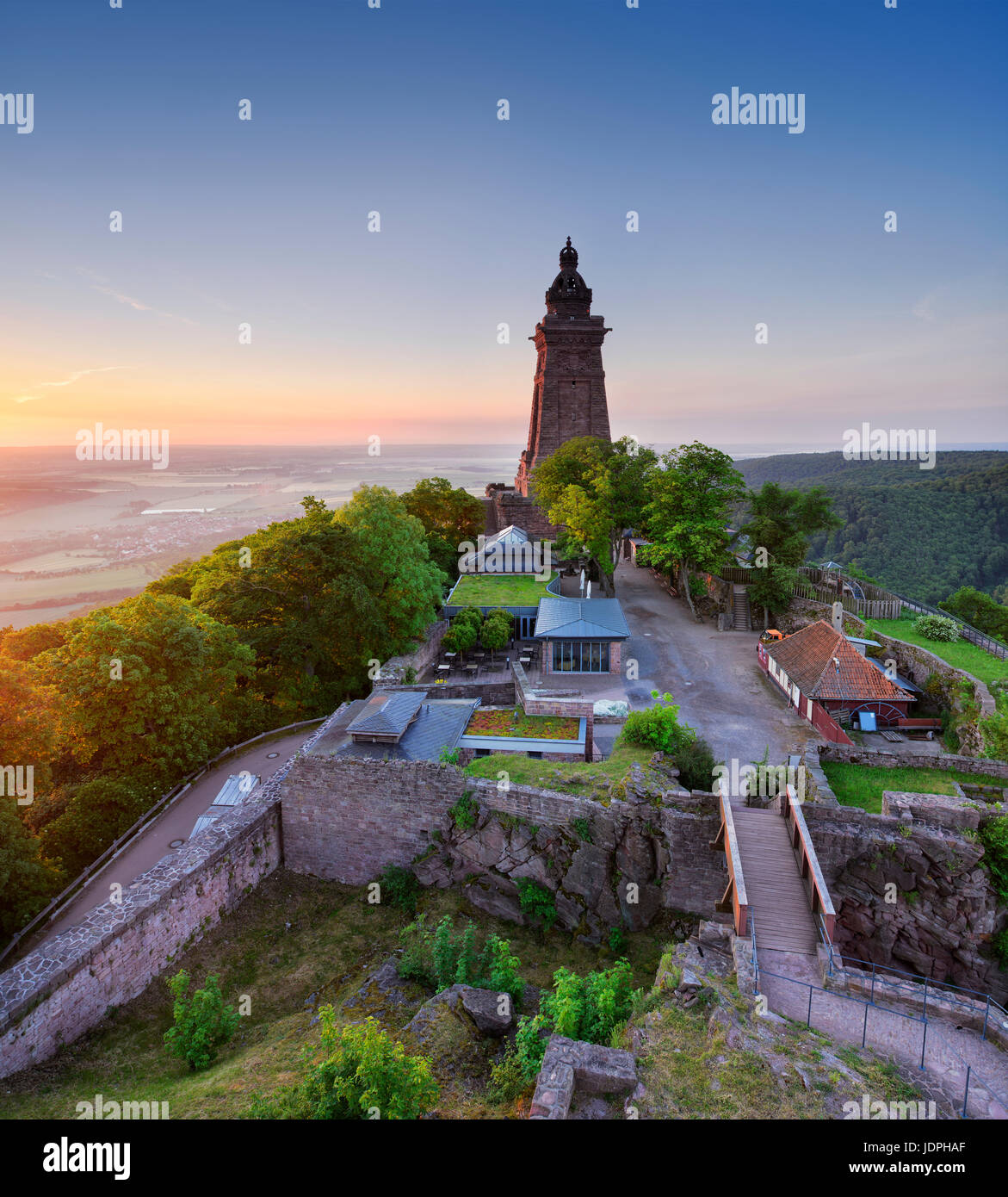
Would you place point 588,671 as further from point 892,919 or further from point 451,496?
point 451,496

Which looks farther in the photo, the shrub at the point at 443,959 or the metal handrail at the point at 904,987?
the shrub at the point at 443,959

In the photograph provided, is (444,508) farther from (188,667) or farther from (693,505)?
(188,667)

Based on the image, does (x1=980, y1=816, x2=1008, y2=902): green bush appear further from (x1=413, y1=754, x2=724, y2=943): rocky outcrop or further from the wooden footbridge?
(x1=413, y1=754, x2=724, y2=943): rocky outcrop

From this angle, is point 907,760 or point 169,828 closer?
point 907,760

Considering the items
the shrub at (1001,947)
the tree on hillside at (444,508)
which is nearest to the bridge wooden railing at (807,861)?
the shrub at (1001,947)

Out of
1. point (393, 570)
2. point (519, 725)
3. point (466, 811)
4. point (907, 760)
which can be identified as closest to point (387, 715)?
point (466, 811)

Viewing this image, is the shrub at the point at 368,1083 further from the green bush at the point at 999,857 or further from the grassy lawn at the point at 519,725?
the green bush at the point at 999,857
